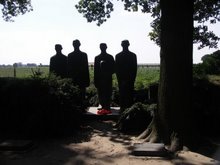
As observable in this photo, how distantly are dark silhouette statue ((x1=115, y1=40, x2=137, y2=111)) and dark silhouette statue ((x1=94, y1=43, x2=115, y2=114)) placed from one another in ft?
2.15

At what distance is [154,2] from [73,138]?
7509 mm

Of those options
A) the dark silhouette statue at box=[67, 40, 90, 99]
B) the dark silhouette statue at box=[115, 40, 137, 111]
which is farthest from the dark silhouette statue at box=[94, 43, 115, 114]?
the dark silhouette statue at box=[115, 40, 137, 111]

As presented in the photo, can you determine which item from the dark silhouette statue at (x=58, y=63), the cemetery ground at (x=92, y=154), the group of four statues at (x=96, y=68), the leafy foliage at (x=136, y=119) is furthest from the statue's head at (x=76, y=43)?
the cemetery ground at (x=92, y=154)

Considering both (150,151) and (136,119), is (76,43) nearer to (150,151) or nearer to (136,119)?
(136,119)

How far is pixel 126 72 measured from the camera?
12711mm

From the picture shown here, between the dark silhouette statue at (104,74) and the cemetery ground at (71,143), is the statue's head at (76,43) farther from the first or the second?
the cemetery ground at (71,143)

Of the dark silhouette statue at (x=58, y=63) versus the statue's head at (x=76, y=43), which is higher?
the statue's head at (x=76, y=43)

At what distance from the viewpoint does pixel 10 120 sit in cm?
1076

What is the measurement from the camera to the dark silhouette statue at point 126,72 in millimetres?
12656

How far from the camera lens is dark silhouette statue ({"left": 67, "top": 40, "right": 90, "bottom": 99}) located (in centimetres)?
1356

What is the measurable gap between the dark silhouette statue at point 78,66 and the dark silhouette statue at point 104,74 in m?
0.42

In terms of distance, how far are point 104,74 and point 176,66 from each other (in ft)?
16.0

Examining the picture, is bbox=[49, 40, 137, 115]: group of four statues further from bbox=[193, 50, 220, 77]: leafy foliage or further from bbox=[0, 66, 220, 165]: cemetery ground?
bbox=[193, 50, 220, 77]: leafy foliage

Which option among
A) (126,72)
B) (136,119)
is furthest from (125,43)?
(136,119)
